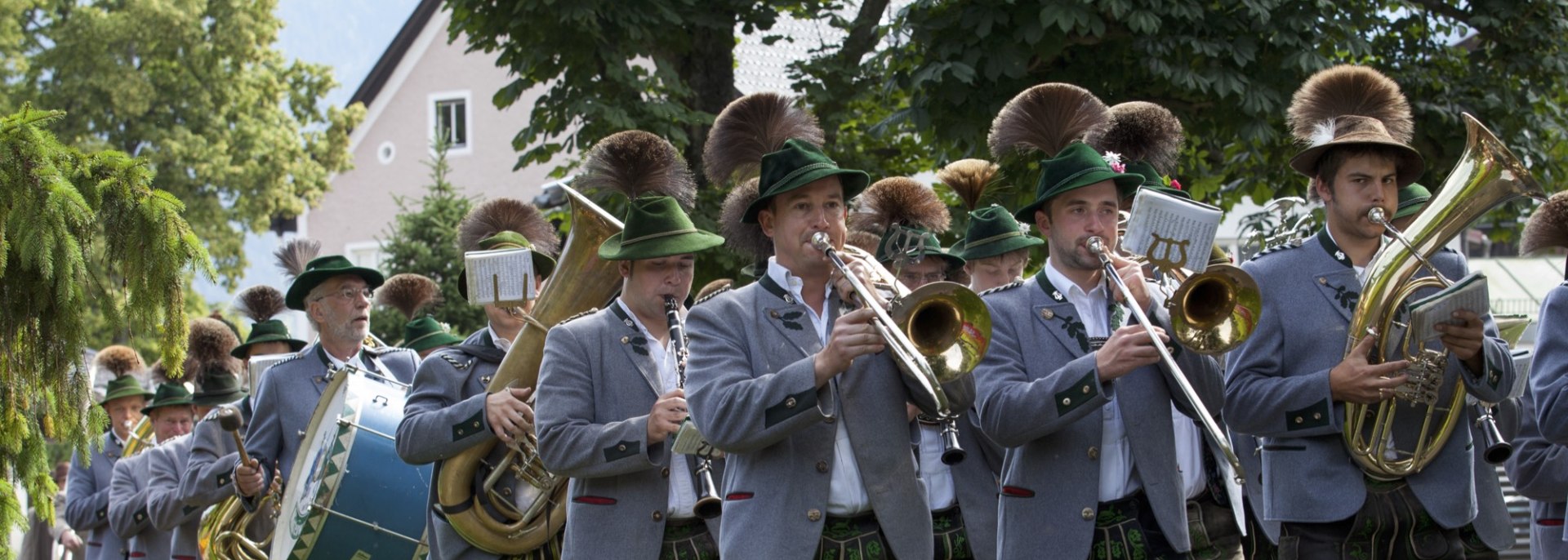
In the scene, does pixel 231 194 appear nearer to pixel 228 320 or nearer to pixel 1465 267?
pixel 228 320

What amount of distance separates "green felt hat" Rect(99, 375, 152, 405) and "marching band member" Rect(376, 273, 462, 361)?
4043 millimetres

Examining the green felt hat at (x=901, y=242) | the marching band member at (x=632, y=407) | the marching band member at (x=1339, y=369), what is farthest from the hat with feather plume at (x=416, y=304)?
the marching band member at (x=1339, y=369)

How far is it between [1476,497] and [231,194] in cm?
2915

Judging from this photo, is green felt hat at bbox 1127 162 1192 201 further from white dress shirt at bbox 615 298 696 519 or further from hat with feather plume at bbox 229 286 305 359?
hat with feather plume at bbox 229 286 305 359

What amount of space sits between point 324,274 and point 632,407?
3.24 m

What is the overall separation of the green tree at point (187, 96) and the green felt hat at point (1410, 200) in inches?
1027

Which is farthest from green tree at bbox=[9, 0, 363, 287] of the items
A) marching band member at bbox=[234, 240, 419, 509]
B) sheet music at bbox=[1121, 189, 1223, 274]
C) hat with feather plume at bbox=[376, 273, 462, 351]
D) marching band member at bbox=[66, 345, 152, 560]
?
sheet music at bbox=[1121, 189, 1223, 274]

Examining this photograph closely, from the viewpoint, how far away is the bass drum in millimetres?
8266

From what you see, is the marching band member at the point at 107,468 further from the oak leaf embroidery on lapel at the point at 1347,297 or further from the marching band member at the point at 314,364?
the oak leaf embroidery on lapel at the point at 1347,297

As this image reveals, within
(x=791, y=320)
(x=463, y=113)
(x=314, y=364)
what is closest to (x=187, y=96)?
(x=463, y=113)

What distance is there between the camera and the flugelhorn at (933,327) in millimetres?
5266

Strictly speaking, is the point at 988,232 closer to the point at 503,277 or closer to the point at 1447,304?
the point at 503,277

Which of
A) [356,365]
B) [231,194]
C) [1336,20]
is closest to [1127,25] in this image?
[1336,20]

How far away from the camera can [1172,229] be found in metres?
5.70
